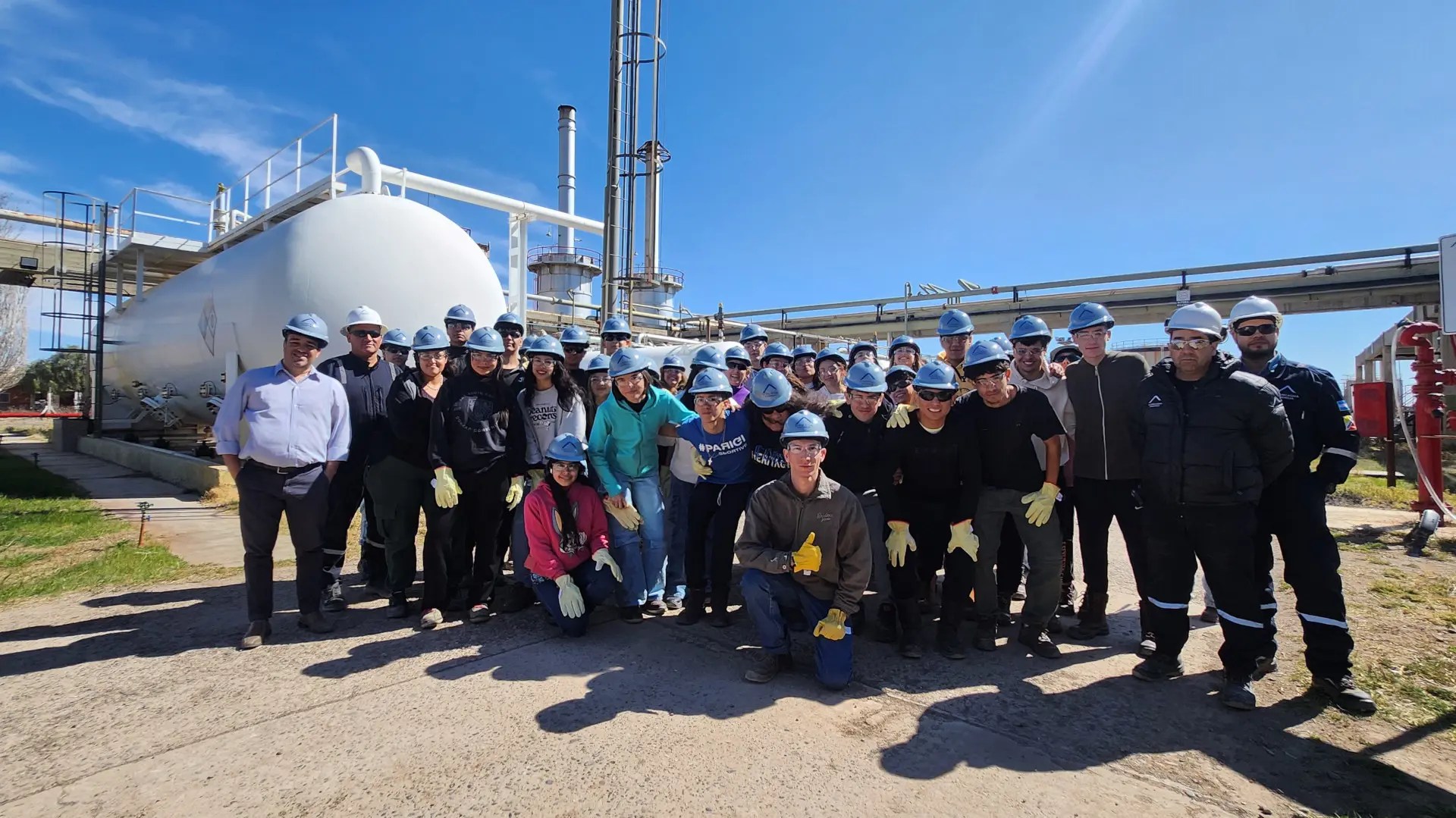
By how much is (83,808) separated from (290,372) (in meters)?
2.27

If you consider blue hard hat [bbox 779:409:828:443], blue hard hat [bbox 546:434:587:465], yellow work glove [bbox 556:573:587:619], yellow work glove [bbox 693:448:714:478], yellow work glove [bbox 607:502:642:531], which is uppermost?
blue hard hat [bbox 779:409:828:443]

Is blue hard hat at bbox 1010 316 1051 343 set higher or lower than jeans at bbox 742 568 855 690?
higher

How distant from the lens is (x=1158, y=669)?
125 inches

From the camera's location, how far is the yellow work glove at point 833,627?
304 cm

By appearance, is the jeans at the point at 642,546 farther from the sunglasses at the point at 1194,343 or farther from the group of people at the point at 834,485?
the sunglasses at the point at 1194,343

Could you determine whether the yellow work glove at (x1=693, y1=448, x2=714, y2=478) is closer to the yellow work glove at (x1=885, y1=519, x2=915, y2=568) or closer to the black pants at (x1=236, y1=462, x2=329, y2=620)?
the yellow work glove at (x1=885, y1=519, x2=915, y2=568)

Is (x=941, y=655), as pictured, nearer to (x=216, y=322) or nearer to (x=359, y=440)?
(x=359, y=440)

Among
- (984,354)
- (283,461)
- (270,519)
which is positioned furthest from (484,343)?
(984,354)

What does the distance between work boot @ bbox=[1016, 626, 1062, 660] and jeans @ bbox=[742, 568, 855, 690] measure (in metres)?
0.98

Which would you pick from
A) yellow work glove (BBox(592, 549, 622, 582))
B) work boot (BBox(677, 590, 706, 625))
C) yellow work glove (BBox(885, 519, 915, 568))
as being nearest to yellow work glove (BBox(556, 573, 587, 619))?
yellow work glove (BBox(592, 549, 622, 582))

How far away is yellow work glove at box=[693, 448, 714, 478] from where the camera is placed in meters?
3.99

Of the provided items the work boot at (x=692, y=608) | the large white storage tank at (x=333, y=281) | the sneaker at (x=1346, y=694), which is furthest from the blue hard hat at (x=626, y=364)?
the large white storage tank at (x=333, y=281)

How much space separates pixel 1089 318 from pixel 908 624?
200cm

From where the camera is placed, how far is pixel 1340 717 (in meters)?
2.83
